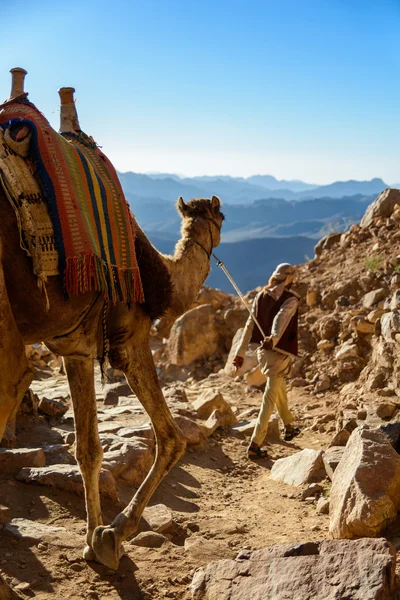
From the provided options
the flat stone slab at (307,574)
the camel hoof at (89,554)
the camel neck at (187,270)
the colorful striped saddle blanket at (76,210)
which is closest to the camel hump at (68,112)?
the colorful striped saddle blanket at (76,210)

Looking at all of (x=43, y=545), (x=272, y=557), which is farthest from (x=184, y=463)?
(x=272, y=557)

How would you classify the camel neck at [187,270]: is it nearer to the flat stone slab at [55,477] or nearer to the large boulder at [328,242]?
the flat stone slab at [55,477]

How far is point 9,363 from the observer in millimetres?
2881

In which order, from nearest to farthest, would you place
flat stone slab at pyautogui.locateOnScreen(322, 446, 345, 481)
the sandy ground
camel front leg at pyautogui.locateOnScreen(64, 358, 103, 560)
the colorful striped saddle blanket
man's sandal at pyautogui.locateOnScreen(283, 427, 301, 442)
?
the colorful striped saddle blanket, the sandy ground, camel front leg at pyautogui.locateOnScreen(64, 358, 103, 560), flat stone slab at pyautogui.locateOnScreen(322, 446, 345, 481), man's sandal at pyautogui.locateOnScreen(283, 427, 301, 442)

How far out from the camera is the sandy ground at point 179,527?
3.48 meters

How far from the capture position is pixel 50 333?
3.35 m

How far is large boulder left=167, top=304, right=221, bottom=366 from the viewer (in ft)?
37.7

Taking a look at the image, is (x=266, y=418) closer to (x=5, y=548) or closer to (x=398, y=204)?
(x=5, y=548)

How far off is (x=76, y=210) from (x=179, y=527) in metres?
2.58

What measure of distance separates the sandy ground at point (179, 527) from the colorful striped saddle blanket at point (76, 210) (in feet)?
5.30

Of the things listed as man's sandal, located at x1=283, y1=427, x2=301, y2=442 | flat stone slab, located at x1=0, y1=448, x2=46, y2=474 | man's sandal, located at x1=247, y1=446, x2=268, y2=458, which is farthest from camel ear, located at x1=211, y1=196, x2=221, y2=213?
man's sandal, located at x1=283, y1=427, x2=301, y2=442

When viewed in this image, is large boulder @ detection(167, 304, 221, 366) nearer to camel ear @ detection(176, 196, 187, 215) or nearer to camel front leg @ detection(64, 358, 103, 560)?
camel ear @ detection(176, 196, 187, 215)

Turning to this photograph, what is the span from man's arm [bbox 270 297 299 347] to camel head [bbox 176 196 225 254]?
2246 millimetres

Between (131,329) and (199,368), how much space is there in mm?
7522
